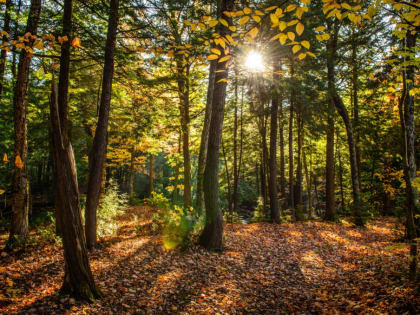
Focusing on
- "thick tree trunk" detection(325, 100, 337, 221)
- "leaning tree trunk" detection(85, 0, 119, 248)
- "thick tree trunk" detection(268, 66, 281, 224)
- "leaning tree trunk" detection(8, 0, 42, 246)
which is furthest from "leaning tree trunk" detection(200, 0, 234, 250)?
"thick tree trunk" detection(325, 100, 337, 221)

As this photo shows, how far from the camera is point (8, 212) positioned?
14.9m

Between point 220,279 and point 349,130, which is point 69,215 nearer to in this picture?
point 220,279

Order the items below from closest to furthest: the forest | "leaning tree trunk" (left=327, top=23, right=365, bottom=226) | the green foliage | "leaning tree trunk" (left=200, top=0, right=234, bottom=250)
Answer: the forest, "leaning tree trunk" (left=200, top=0, right=234, bottom=250), the green foliage, "leaning tree trunk" (left=327, top=23, right=365, bottom=226)

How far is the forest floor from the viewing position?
3.91 metres

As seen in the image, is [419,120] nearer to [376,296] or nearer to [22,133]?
[376,296]

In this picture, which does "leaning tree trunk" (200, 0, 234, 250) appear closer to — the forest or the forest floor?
the forest

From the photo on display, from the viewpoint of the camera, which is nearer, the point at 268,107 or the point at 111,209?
the point at 111,209

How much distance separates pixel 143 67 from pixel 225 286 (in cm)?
732

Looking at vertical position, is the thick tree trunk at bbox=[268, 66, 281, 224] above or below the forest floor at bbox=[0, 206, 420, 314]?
above

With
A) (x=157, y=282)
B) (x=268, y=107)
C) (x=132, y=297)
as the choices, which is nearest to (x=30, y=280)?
(x=132, y=297)

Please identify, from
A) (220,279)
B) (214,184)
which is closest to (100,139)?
(214,184)

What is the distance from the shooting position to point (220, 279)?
5.56 m

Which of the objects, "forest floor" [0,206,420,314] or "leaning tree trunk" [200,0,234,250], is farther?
"leaning tree trunk" [200,0,234,250]

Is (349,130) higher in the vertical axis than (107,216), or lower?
higher
